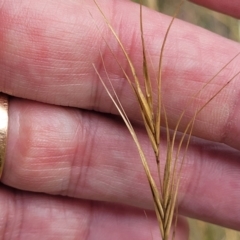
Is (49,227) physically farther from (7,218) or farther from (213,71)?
(213,71)

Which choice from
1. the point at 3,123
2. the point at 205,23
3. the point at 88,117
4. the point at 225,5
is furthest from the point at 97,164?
→ the point at 205,23

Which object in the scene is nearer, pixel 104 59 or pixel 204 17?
pixel 104 59

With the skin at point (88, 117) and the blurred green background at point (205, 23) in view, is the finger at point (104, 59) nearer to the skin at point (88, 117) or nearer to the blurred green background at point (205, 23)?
the skin at point (88, 117)

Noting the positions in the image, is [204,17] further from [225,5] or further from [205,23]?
[225,5]

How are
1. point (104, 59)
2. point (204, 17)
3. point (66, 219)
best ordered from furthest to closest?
point (204, 17) → point (66, 219) → point (104, 59)

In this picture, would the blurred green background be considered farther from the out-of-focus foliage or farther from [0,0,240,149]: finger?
[0,0,240,149]: finger

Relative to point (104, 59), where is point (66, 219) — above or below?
below

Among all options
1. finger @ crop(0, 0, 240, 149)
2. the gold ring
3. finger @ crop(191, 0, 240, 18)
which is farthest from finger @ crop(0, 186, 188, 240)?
finger @ crop(191, 0, 240, 18)
